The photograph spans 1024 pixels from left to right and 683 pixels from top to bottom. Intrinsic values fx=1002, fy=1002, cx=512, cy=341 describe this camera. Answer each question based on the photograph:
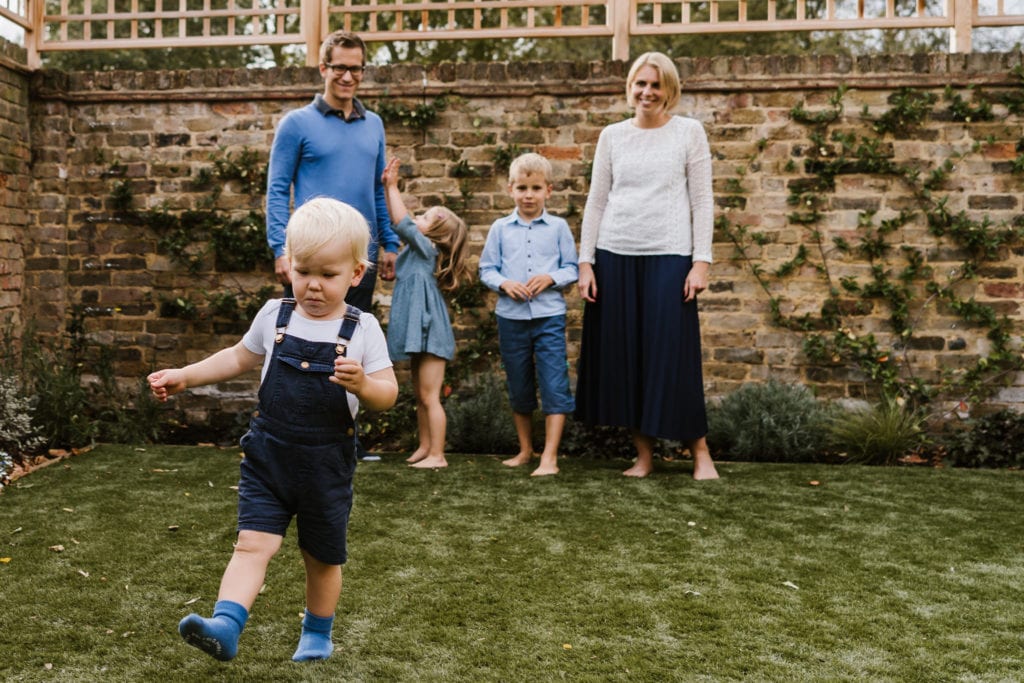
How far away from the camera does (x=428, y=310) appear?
5457 millimetres

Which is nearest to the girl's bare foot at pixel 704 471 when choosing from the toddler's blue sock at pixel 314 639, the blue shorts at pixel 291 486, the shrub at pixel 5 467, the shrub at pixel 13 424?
the toddler's blue sock at pixel 314 639

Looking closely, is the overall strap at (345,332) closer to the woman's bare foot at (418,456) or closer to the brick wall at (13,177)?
the woman's bare foot at (418,456)

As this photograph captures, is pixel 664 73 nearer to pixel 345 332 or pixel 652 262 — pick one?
pixel 652 262

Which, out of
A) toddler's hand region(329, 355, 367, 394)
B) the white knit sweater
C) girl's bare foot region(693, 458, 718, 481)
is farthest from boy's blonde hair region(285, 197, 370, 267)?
girl's bare foot region(693, 458, 718, 481)

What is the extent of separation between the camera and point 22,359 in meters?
6.39

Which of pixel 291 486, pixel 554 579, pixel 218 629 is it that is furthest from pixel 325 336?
pixel 554 579

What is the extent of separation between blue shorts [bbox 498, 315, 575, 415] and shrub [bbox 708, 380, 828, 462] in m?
1.19

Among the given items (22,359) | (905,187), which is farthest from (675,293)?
(22,359)

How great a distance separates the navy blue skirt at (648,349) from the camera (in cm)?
507

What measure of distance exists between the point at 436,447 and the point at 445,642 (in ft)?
8.90

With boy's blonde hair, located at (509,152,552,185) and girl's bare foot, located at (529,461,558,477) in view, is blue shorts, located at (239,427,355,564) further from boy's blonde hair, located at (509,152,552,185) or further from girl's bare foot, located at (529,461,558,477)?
boy's blonde hair, located at (509,152,552,185)

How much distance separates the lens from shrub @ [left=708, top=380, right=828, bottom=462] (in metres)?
5.94

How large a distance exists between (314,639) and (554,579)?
1.01 meters

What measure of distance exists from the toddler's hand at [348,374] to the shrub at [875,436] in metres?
4.30
